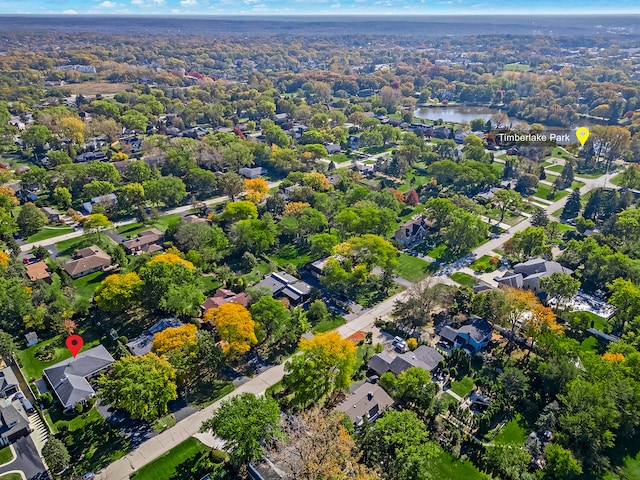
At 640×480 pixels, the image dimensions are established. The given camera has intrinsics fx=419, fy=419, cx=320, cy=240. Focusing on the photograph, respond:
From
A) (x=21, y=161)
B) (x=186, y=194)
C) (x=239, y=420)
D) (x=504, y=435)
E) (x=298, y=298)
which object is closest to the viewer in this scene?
(x=239, y=420)

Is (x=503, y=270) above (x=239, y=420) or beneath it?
beneath

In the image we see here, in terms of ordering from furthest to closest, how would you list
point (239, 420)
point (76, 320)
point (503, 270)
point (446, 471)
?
Result: point (503, 270) < point (76, 320) < point (446, 471) < point (239, 420)

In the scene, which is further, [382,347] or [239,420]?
[382,347]

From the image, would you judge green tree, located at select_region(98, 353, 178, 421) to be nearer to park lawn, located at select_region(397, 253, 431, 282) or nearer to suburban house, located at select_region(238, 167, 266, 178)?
park lawn, located at select_region(397, 253, 431, 282)

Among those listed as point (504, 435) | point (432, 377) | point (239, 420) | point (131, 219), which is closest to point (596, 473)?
point (504, 435)

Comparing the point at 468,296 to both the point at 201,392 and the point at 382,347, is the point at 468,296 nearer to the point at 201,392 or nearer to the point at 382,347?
the point at 382,347

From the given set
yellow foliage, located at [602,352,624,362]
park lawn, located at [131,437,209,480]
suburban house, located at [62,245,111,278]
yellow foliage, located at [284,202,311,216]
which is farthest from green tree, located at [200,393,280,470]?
yellow foliage, located at [284,202,311,216]
